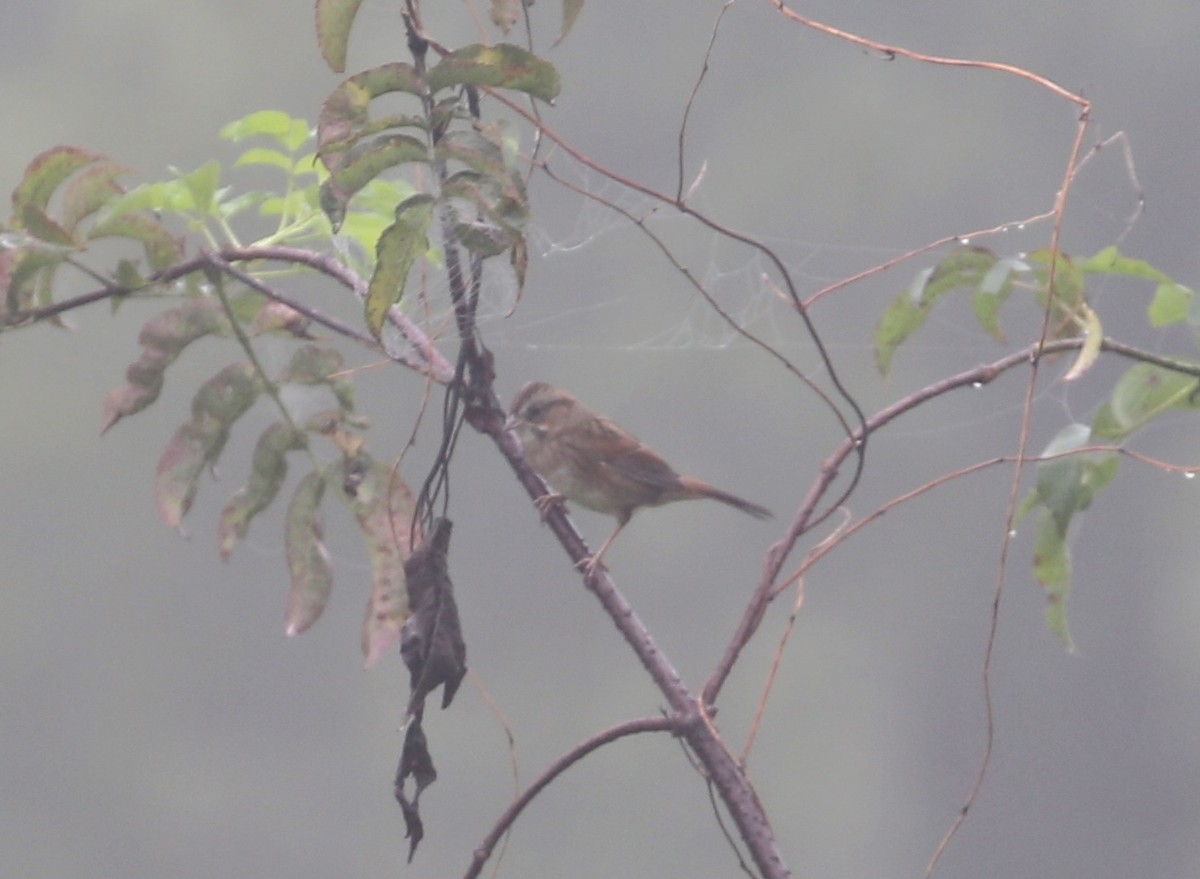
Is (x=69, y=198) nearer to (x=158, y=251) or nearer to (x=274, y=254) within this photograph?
(x=158, y=251)

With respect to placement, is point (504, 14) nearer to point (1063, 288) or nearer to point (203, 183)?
point (203, 183)

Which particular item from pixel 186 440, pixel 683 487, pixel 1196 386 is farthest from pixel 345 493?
pixel 1196 386

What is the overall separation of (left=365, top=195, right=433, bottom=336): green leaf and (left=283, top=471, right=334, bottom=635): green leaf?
0.78 feet

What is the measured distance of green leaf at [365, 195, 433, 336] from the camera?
1.92ft

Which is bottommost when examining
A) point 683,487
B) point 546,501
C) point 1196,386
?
point 546,501

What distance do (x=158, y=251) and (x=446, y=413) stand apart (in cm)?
25

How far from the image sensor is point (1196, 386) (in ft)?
2.38

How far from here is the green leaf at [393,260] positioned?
1.92 feet

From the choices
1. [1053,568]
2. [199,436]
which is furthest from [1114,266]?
[199,436]

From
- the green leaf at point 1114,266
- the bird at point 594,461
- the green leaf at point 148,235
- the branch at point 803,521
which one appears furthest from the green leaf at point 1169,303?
the green leaf at point 148,235

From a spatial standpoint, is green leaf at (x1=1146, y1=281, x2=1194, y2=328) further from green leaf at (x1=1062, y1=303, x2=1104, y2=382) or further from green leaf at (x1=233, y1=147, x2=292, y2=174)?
green leaf at (x1=233, y1=147, x2=292, y2=174)

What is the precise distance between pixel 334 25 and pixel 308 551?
0.31 m

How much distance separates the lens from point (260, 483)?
0.81 m

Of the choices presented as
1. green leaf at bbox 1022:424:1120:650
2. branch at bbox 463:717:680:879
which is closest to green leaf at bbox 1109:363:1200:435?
green leaf at bbox 1022:424:1120:650
